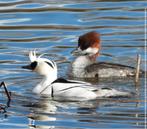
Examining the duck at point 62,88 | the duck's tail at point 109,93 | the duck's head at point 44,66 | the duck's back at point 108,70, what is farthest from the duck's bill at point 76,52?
Result: the duck's tail at point 109,93

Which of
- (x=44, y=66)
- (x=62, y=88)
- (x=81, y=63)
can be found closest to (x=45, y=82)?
(x=44, y=66)

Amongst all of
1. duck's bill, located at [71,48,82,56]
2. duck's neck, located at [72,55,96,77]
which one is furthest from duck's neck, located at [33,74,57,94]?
duck's bill, located at [71,48,82,56]

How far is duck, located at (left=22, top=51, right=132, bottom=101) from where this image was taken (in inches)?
618

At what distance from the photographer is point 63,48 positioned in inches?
781

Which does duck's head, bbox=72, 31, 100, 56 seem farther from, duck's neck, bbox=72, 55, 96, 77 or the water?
the water

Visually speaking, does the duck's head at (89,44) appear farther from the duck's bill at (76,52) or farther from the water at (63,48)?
the water at (63,48)

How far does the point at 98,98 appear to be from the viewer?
15.6 meters

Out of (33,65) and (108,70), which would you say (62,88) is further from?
(108,70)

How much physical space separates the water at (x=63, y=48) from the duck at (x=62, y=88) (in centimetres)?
21

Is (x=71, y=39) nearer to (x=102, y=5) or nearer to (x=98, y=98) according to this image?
(x=102, y=5)

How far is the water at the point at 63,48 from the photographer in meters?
14.3

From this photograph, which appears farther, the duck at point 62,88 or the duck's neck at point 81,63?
the duck's neck at point 81,63

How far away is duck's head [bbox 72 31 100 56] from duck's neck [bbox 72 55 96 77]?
0.09m

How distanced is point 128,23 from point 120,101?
6519 mm
